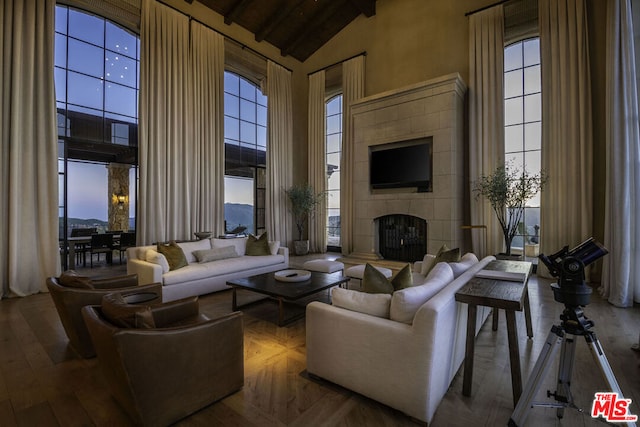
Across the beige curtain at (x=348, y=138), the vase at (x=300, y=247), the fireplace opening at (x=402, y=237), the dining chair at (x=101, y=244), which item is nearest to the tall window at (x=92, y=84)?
the dining chair at (x=101, y=244)

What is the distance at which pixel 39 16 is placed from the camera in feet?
14.9

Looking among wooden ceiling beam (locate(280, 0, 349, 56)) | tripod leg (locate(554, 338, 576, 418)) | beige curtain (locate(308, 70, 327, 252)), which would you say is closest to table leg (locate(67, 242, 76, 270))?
beige curtain (locate(308, 70, 327, 252))

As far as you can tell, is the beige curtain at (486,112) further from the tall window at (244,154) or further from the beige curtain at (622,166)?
the tall window at (244,154)

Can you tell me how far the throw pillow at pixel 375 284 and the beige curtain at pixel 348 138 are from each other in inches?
216

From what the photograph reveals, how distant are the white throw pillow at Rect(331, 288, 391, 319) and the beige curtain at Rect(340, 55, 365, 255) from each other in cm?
562

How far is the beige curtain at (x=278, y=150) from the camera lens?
8008 mm

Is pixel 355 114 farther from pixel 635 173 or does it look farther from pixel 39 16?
pixel 39 16

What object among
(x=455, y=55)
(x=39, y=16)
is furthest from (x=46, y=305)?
(x=455, y=55)

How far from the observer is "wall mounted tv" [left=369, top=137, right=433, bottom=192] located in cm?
630

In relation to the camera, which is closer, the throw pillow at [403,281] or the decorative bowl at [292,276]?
the throw pillow at [403,281]

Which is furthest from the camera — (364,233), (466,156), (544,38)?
(364,233)

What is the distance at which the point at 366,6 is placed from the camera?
7.35 meters

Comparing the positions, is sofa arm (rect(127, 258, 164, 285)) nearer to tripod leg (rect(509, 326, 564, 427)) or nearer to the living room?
the living room

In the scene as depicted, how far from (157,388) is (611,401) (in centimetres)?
247
